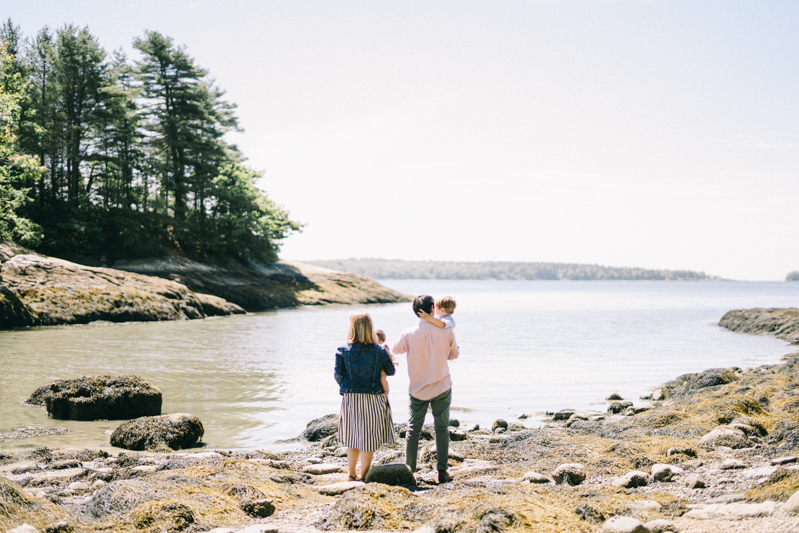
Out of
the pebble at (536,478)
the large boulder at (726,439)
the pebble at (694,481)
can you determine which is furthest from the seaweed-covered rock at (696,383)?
the pebble at (536,478)

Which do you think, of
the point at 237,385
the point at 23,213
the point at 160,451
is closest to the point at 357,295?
the point at 23,213

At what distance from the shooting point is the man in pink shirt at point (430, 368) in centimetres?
672

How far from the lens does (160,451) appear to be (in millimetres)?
8891

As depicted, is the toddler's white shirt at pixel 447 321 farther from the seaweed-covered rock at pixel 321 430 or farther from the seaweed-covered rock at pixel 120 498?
the seaweed-covered rock at pixel 321 430

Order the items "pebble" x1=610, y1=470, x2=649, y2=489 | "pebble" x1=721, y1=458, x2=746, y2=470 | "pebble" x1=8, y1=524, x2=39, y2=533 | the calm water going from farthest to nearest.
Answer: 1. the calm water
2. "pebble" x1=721, y1=458, x2=746, y2=470
3. "pebble" x1=610, y1=470, x2=649, y2=489
4. "pebble" x1=8, y1=524, x2=39, y2=533

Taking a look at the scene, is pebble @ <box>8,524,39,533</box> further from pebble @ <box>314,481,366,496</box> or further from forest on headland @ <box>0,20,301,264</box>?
forest on headland @ <box>0,20,301,264</box>

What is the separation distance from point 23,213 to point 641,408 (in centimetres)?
3923

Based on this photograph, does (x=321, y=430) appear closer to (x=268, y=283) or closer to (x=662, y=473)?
(x=662, y=473)

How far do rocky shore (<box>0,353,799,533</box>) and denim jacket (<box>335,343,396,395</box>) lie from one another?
1054 mm

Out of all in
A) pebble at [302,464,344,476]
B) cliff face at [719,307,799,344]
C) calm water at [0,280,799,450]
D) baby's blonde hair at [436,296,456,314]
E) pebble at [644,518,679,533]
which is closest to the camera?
pebble at [644,518,679,533]

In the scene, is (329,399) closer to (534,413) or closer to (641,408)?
(534,413)

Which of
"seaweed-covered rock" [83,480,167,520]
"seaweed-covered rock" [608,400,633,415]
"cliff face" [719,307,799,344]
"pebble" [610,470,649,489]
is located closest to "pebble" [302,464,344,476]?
"seaweed-covered rock" [83,480,167,520]

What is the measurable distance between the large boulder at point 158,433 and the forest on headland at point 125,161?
1120 inches

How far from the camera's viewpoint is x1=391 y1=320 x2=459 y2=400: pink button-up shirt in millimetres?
6719
